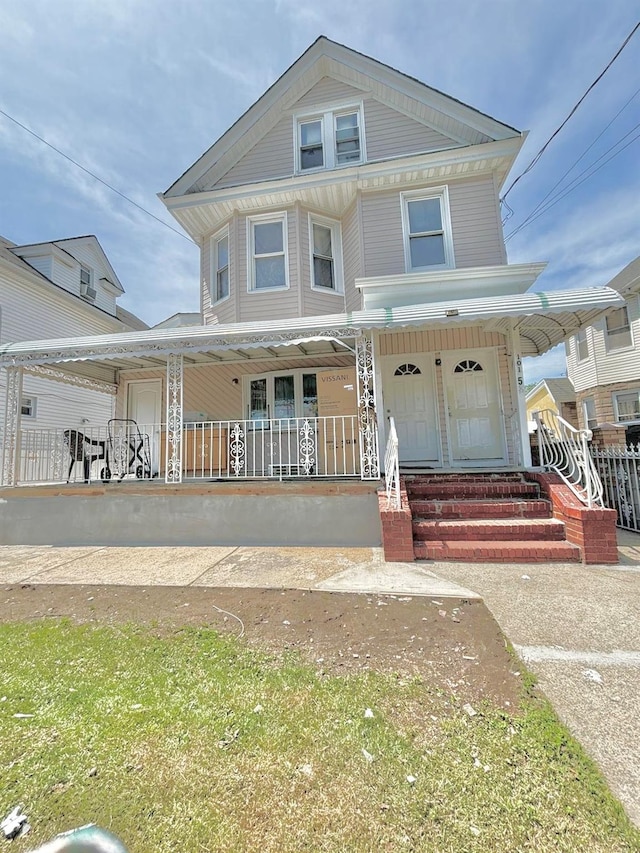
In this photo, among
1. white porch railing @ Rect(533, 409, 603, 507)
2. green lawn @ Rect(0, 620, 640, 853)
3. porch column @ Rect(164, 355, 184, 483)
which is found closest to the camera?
green lawn @ Rect(0, 620, 640, 853)

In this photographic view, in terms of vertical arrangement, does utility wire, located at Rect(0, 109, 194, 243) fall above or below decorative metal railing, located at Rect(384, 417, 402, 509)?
above

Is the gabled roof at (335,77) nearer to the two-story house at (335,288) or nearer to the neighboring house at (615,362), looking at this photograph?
the two-story house at (335,288)

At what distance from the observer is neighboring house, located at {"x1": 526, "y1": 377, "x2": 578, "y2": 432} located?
64.7 feet

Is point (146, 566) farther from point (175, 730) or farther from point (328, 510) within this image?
point (175, 730)

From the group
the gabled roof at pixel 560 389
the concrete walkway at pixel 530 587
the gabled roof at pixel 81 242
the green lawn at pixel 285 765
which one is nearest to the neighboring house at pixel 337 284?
the concrete walkway at pixel 530 587

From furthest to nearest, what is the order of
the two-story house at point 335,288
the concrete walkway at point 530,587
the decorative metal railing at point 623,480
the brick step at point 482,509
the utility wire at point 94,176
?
the utility wire at point 94,176
the two-story house at point 335,288
the decorative metal railing at point 623,480
the brick step at point 482,509
the concrete walkway at point 530,587

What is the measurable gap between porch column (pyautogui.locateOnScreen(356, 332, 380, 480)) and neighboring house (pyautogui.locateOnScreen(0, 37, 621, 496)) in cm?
23

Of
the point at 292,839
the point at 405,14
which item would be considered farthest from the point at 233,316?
the point at 292,839

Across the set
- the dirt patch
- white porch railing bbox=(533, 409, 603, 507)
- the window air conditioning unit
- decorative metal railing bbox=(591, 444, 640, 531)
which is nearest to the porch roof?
white porch railing bbox=(533, 409, 603, 507)

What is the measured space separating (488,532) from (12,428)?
28.2 feet

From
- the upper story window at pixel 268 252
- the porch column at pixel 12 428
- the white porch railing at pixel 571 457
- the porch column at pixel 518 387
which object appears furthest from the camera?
the upper story window at pixel 268 252

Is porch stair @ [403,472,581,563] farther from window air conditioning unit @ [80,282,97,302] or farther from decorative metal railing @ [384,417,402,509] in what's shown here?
window air conditioning unit @ [80,282,97,302]

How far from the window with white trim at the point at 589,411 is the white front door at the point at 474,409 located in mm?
11346

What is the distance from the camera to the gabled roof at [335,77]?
8.43 m
